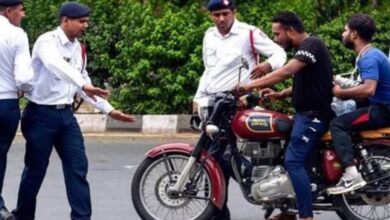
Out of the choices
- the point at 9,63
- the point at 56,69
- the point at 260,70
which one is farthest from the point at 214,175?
the point at 9,63

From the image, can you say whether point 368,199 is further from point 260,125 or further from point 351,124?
point 260,125

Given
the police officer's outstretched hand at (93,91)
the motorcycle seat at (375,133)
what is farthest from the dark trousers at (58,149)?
the motorcycle seat at (375,133)

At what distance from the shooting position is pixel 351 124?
328 inches

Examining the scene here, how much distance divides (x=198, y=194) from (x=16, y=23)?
6.15 feet

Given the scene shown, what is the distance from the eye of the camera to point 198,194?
8.71m

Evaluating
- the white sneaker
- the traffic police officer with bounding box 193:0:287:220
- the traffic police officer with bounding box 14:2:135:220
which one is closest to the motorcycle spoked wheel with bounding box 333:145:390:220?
the white sneaker

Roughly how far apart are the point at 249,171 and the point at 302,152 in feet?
1.56

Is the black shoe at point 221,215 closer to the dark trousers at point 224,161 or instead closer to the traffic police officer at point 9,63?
the dark trousers at point 224,161

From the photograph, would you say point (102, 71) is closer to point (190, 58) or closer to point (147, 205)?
point (190, 58)

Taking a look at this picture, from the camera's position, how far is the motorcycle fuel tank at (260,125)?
8430 millimetres

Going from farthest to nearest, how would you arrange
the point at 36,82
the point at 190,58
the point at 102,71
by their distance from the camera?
the point at 102,71 → the point at 190,58 → the point at 36,82

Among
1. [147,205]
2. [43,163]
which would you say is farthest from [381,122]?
[43,163]

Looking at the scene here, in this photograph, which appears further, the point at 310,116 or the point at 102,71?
the point at 102,71

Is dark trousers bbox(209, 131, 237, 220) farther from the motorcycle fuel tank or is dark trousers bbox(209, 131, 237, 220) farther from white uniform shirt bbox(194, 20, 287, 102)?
white uniform shirt bbox(194, 20, 287, 102)
